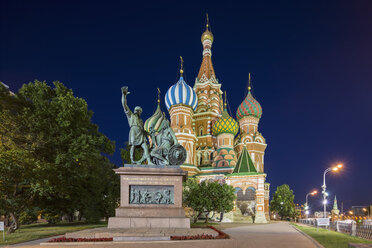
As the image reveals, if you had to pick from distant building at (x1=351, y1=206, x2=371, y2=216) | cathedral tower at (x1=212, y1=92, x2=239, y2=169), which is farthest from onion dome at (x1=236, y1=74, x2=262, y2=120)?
distant building at (x1=351, y1=206, x2=371, y2=216)

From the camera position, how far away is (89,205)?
85.9ft

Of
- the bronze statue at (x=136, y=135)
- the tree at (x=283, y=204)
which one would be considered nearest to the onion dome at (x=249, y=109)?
the tree at (x=283, y=204)

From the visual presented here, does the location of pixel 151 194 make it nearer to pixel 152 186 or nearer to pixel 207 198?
pixel 152 186

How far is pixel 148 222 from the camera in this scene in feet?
42.6

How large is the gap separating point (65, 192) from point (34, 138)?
183 inches

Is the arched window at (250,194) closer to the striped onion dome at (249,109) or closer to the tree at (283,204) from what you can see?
the tree at (283,204)

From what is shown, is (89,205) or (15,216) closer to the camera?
(15,216)

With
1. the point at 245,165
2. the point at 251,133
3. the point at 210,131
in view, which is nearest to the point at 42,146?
the point at 245,165

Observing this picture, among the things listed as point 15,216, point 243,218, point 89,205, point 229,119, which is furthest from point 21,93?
point 229,119

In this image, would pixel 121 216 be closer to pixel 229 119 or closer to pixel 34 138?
pixel 34 138

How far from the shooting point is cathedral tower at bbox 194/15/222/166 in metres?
51.8

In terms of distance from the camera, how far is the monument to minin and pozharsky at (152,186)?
42.7 feet

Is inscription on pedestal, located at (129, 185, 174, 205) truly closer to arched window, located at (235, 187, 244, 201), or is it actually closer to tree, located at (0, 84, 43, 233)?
tree, located at (0, 84, 43, 233)

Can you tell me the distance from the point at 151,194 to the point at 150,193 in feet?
0.24
